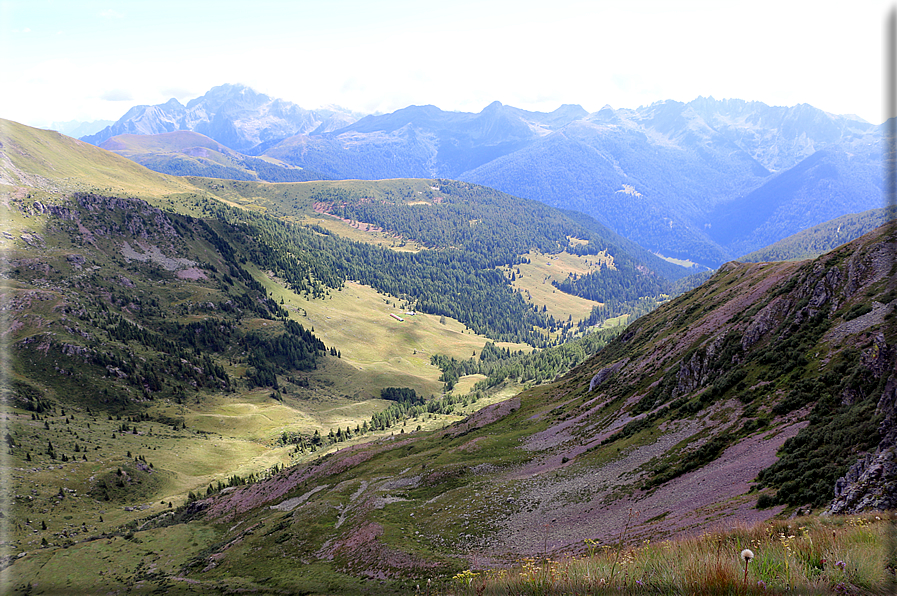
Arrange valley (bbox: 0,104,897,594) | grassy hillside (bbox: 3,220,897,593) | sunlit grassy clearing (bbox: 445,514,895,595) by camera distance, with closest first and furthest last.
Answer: sunlit grassy clearing (bbox: 445,514,895,595) → grassy hillside (bbox: 3,220,897,593) → valley (bbox: 0,104,897,594)

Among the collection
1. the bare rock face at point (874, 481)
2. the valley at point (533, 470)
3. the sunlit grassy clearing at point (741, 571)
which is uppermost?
the sunlit grassy clearing at point (741, 571)

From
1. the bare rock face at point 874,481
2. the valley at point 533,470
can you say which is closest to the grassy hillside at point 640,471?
the valley at point 533,470

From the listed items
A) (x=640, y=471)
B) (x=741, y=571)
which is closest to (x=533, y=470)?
(x=640, y=471)

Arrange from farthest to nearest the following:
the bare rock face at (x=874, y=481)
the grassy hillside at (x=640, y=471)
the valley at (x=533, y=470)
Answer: the valley at (x=533, y=470) → the grassy hillside at (x=640, y=471) → the bare rock face at (x=874, y=481)

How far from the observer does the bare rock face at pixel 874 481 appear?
17422 mm

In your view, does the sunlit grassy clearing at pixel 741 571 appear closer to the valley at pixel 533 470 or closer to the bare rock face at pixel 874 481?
the valley at pixel 533 470

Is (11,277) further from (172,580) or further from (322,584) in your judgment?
(322,584)

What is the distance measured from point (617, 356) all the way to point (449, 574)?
243 ft

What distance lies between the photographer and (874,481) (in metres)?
18.7

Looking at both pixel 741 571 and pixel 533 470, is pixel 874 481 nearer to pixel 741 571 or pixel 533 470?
pixel 741 571

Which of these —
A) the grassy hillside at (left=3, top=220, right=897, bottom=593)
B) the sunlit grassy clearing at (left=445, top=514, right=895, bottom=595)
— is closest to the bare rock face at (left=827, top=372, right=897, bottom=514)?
the grassy hillside at (left=3, top=220, right=897, bottom=593)

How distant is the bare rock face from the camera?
686 inches

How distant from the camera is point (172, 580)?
181 feet

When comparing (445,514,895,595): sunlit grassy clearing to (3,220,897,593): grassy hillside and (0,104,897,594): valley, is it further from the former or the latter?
(0,104,897,594): valley
